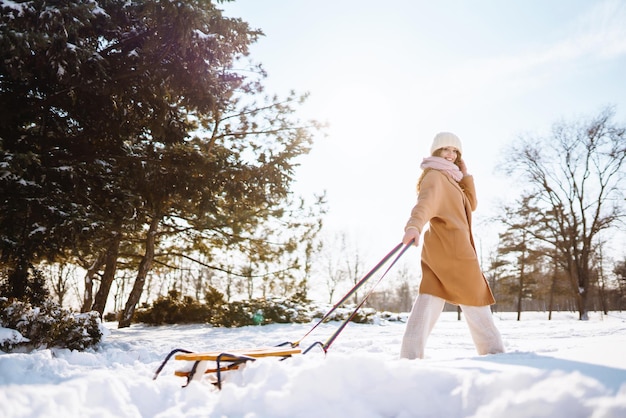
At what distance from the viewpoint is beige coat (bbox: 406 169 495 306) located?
2615 millimetres

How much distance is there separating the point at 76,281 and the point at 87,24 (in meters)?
31.8

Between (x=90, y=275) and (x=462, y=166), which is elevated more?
(x=462, y=166)

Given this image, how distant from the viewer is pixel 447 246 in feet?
8.93

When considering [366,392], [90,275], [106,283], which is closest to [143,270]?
[106,283]

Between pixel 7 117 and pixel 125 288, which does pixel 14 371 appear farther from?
pixel 125 288

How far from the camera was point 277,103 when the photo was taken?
36.0 ft

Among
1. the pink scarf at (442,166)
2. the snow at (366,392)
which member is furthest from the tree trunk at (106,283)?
the pink scarf at (442,166)

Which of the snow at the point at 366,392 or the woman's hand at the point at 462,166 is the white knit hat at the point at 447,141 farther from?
the snow at the point at 366,392

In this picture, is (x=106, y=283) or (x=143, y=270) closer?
(x=106, y=283)

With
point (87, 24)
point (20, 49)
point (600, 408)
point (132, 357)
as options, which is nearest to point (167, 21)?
point (87, 24)

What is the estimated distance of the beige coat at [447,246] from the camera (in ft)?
8.58

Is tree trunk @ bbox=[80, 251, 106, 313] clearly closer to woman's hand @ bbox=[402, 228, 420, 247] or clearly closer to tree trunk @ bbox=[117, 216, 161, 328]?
tree trunk @ bbox=[117, 216, 161, 328]

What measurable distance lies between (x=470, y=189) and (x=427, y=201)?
73 centimetres

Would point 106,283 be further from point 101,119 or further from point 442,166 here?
point 442,166
